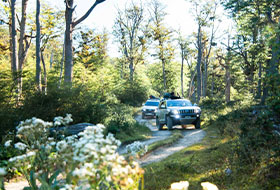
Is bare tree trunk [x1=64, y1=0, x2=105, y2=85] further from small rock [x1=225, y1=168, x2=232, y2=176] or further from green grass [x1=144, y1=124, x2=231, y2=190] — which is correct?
small rock [x1=225, y1=168, x2=232, y2=176]

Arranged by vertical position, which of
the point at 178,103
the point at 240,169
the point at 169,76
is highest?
the point at 169,76

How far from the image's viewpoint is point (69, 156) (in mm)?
2340

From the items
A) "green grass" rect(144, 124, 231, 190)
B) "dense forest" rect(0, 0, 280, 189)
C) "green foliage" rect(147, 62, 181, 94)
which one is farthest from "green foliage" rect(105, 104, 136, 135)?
"green foliage" rect(147, 62, 181, 94)

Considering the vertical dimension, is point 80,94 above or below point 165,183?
above

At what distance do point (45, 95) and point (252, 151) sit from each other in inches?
330

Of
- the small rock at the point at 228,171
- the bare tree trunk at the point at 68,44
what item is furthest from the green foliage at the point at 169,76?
the small rock at the point at 228,171

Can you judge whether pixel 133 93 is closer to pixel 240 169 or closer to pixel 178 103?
pixel 178 103

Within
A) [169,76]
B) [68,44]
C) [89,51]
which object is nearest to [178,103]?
[68,44]

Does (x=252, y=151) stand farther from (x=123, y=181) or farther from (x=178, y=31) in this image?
(x=178, y=31)

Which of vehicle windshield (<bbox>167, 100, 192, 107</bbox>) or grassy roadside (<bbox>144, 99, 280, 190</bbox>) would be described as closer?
grassy roadside (<bbox>144, 99, 280, 190</bbox>)

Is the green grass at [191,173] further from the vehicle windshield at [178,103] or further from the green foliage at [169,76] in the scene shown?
the green foliage at [169,76]

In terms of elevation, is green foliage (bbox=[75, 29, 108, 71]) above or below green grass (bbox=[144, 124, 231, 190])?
above

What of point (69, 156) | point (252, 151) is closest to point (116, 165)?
point (69, 156)

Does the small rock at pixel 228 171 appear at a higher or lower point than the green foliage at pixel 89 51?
lower
